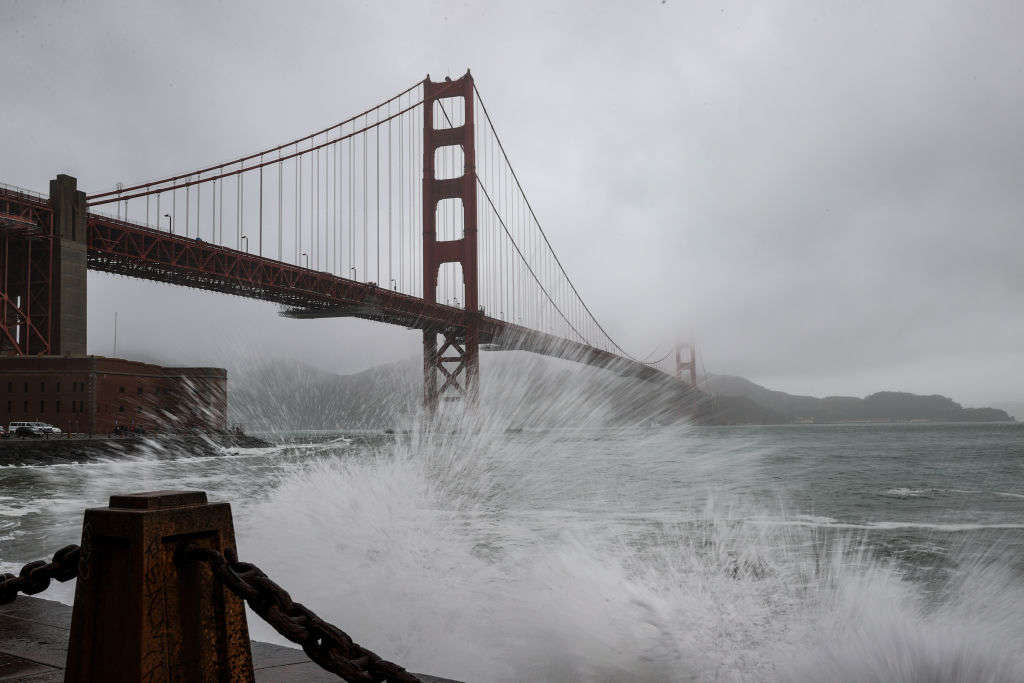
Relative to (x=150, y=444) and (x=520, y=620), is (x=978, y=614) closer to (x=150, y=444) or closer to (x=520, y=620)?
(x=520, y=620)

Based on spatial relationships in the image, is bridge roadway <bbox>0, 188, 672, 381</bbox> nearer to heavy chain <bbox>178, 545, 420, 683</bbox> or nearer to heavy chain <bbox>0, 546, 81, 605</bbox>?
heavy chain <bbox>0, 546, 81, 605</bbox>

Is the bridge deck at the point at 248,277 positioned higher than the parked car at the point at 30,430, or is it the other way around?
the bridge deck at the point at 248,277

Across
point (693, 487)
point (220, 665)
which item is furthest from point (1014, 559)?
point (220, 665)

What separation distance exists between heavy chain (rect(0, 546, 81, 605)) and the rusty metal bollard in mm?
225

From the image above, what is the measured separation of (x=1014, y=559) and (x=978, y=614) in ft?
12.9

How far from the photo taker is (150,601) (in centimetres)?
154

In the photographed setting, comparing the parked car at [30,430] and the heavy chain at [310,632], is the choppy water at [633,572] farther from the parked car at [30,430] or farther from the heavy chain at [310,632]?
the parked car at [30,430]

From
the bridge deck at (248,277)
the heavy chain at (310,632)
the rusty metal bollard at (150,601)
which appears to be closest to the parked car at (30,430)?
the bridge deck at (248,277)

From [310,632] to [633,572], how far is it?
6.23 metres

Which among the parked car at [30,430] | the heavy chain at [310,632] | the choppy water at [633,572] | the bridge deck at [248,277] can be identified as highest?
the bridge deck at [248,277]

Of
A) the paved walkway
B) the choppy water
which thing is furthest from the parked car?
the paved walkway

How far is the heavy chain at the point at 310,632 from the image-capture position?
1462 mm

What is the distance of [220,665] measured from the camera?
1638 millimetres

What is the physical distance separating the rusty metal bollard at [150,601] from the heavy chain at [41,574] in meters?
0.22
